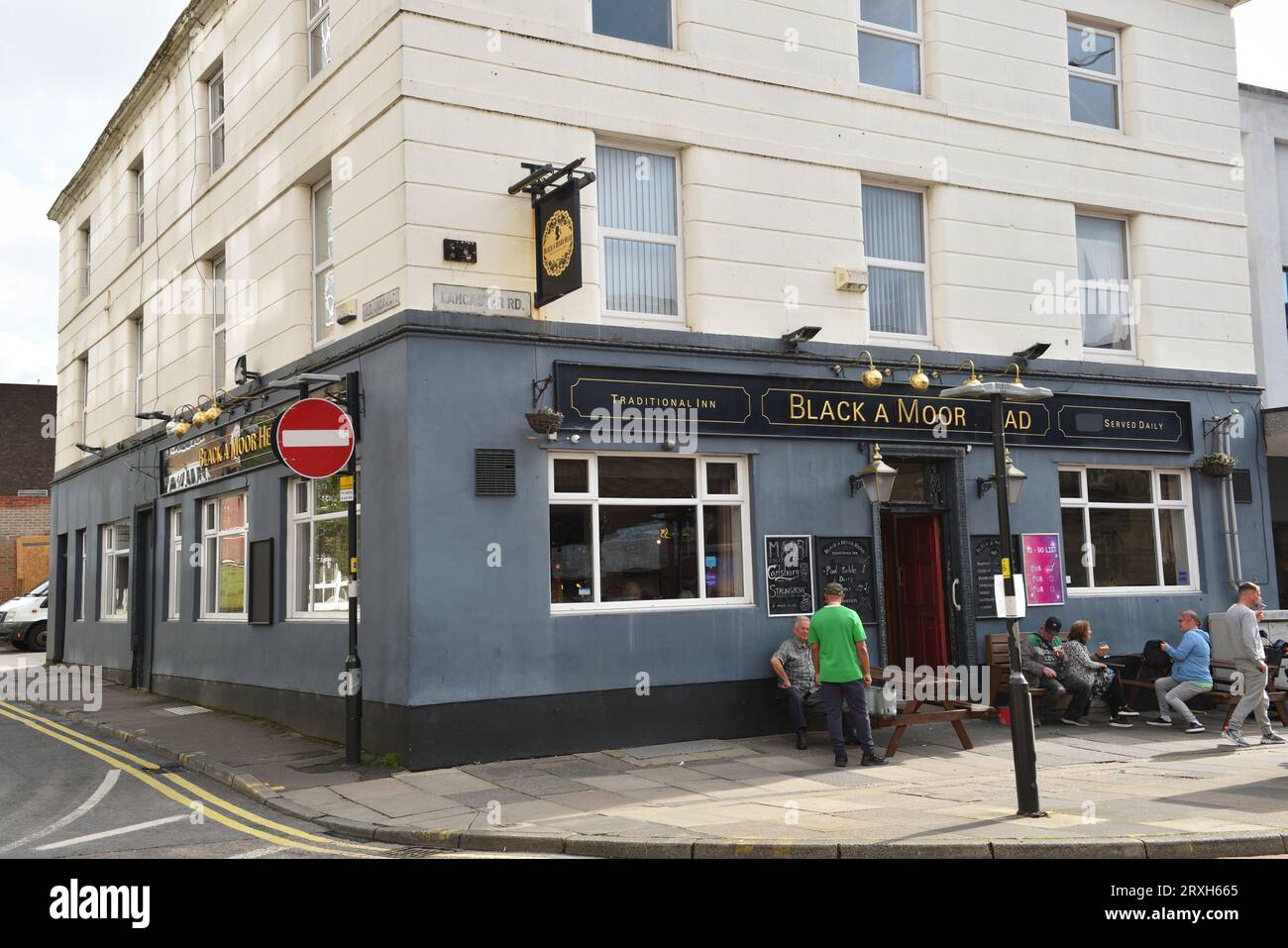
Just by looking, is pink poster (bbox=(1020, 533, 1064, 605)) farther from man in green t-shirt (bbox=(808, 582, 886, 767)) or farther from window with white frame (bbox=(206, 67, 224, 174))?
window with white frame (bbox=(206, 67, 224, 174))

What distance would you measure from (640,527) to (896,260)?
5.06 m

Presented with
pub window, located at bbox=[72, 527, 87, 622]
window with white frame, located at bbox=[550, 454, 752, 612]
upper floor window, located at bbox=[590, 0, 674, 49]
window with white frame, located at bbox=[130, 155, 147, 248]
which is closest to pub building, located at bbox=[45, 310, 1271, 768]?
window with white frame, located at bbox=[550, 454, 752, 612]

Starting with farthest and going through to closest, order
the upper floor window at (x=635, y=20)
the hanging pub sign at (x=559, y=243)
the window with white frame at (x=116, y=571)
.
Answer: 1. the window with white frame at (x=116, y=571)
2. the upper floor window at (x=635, y=20)
3. the hanging pub sign at (x=559, y=243)

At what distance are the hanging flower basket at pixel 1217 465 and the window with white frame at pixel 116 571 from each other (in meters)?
17.7

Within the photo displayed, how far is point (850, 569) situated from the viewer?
552 inches

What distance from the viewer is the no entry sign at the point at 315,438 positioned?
11570 millimetres

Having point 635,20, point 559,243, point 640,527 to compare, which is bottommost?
point 640,527

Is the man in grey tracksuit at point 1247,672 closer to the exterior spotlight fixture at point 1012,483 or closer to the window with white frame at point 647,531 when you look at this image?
the exterior spotlight fixture at point 1012,483

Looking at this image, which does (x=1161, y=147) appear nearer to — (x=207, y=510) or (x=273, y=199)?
(x=273, y=199)

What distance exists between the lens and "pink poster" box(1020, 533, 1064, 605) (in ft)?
50.1

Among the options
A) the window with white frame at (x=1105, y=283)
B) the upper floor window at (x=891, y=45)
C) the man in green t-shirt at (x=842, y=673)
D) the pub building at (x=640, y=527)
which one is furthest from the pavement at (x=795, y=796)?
the upper floor window at (x=891, y=45)

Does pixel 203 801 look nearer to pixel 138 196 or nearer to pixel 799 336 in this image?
pixel 799 336

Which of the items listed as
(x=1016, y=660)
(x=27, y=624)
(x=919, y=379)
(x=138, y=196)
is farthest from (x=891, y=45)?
(x=27, y=624)

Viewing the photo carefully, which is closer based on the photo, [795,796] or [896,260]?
[795,796]
